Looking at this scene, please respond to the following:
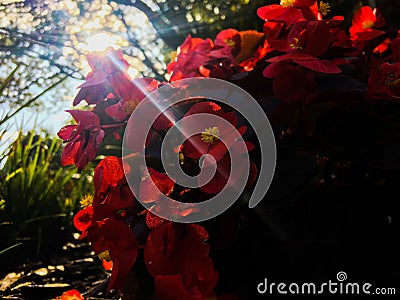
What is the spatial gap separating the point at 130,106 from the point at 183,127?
81 mm

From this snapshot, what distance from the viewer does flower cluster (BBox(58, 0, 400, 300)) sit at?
0.41 meters

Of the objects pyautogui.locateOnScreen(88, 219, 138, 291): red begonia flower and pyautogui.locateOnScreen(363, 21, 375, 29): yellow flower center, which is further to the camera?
pyautogui.locateOnScreen(363, 21, 375, 29): yellow flower center

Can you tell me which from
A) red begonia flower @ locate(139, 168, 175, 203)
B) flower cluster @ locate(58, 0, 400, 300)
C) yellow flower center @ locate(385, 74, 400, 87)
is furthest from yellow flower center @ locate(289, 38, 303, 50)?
red begonia flower @ locate(139, 168, 175, 203)

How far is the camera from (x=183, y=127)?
44 cm

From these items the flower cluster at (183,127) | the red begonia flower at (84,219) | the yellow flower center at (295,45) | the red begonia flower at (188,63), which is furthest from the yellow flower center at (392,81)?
the red begonia flower at (84,219)

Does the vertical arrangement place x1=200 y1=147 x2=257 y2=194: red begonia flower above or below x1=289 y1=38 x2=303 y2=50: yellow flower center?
below

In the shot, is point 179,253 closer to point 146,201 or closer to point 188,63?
point 146,201

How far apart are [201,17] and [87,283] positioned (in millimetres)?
795

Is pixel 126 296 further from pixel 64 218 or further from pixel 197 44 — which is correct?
pixel 64 218

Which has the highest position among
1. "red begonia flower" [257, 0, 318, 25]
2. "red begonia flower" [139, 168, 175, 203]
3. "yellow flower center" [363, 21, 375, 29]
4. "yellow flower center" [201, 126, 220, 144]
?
"yellow flower center" [363, 21, 375, 29]

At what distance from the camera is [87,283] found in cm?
84

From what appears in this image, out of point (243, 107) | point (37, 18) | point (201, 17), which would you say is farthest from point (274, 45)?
point (37, 18)

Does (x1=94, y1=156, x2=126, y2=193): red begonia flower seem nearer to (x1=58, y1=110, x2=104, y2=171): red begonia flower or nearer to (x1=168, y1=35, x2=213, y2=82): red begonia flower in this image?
(x1=58, y1=110, x2=104, y2=171): red begonia flower

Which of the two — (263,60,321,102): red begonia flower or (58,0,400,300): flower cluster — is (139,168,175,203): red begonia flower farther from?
(263,60,321,102): red begonia flower
